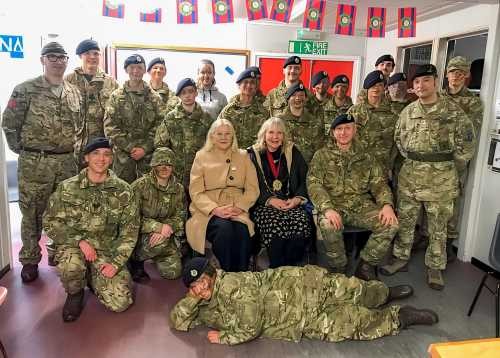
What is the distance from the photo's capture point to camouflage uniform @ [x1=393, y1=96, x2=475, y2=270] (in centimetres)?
302

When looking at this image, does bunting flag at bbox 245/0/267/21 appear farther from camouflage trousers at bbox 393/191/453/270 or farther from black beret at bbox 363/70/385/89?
camouflage trousers at bbox 393/191/453/270

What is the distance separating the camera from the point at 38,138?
2.86 meters

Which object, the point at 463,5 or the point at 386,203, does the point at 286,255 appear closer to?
the point at 386,203

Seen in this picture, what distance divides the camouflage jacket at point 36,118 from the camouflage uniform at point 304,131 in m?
1.73

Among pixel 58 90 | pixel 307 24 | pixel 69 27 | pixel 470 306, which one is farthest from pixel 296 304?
pixel 69 27

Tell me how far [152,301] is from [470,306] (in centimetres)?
212

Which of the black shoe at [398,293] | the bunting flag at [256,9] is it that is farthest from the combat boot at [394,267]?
the bunting flag at [256,9]

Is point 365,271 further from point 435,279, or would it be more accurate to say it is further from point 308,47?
point 308,47

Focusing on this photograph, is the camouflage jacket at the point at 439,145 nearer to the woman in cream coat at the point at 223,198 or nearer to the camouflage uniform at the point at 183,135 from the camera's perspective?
the woman in cream coat at the point at 223,198

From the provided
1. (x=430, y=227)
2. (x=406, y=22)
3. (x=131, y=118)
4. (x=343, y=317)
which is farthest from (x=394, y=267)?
(x=131, y=118)

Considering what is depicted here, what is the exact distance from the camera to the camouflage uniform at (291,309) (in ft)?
7.21

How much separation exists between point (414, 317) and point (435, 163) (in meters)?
1.23

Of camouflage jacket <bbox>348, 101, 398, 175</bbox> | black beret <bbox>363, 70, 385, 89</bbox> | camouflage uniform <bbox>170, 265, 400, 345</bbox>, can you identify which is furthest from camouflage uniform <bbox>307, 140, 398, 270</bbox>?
black beret <bbox>363, 70, 385, 89</bbox>

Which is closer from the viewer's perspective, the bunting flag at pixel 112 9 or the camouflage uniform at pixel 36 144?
the camouflage uniform at pixel 36 144
